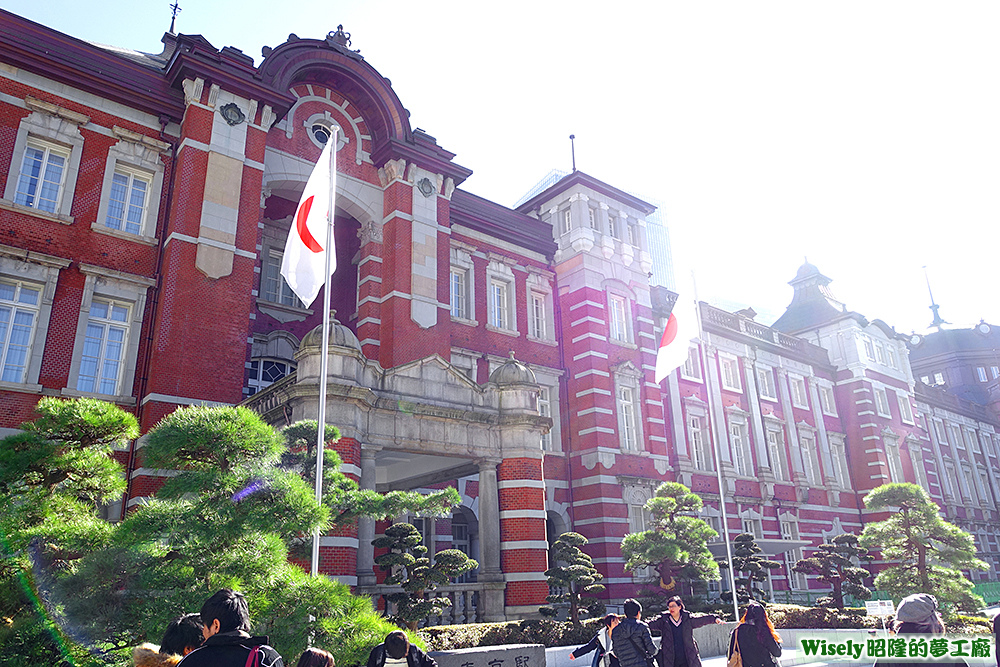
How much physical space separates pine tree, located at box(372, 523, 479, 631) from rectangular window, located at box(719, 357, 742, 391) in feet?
76.1

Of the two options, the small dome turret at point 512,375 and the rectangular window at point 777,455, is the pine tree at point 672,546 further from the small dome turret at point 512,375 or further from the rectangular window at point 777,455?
the rectangular window at point 777,455

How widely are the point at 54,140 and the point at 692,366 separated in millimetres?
24705

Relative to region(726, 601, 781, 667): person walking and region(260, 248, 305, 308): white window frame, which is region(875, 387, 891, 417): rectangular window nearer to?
region(260, 248, 305, 308): white window frame

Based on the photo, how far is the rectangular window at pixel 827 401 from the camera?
39.0m

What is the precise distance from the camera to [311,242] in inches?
452

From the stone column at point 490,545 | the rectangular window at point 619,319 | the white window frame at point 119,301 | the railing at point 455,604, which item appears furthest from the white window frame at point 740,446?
the white window frame at point 119,301

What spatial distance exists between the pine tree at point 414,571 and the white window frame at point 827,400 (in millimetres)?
31590

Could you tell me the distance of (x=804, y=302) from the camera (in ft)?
150

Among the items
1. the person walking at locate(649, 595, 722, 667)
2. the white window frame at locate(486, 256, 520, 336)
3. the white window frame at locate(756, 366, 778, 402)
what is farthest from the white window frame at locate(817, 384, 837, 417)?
the person walking at locate(649, 595, 722, 667)

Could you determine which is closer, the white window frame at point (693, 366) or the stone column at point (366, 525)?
the stone column at point (366, 525)

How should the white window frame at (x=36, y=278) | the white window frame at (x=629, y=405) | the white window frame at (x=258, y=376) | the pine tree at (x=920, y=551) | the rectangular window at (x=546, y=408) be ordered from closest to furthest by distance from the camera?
the white window frame at (x=36, y=278), the white window frame at (x=258, y=376), the pine tree at (x=920, y=551), the rectangular window at (x=546, y=408), the white window frame at (x=629, y=405)

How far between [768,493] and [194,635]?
3115cm

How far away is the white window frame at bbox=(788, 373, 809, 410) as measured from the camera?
36.8 m

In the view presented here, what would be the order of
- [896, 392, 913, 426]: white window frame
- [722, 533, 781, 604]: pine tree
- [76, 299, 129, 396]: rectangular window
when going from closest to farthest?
[76, 299, 129, 396]: rectangular window
[722, 533, 781, 604]: pine tree
[896, 392, 913, 426]: white window frame
